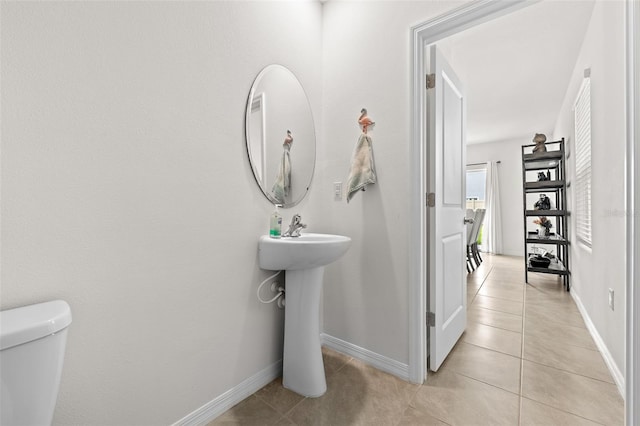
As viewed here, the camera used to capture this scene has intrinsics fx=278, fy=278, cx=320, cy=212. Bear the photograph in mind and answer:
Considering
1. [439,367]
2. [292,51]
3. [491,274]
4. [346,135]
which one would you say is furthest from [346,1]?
[491,274]

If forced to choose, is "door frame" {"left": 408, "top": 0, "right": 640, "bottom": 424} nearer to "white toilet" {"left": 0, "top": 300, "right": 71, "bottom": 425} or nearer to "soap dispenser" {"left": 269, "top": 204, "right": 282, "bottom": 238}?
"soap dispenser" {"left": 269, "top": 204, "right": 282, "bottom": 238}

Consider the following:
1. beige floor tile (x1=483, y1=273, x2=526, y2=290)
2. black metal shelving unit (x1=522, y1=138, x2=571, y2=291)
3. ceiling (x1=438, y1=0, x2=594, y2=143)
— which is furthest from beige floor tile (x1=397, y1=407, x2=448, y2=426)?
black metal shelving unit (x1=522, y1=138, x2=571, y2=291)

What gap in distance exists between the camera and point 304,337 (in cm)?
149

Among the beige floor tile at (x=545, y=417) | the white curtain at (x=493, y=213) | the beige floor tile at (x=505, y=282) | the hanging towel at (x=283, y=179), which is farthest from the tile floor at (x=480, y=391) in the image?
the white curtain at (x=493, y=213)

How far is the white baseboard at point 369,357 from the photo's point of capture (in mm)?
1634

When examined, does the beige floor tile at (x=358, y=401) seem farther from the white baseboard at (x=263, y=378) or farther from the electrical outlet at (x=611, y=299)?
the electrical outlet at (x=611, y=299)

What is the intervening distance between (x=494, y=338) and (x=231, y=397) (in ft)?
6.30

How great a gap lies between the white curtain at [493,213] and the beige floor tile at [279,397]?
20.3ft

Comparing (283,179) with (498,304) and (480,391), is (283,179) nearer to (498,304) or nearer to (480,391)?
(480,391)

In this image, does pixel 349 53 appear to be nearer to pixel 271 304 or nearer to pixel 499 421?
pixel 271 304

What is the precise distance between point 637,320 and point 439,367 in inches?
38.8

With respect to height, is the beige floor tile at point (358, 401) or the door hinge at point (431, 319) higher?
the door hinge at point (431, 319)

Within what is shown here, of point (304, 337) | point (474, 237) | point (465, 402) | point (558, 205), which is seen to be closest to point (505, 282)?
point (474, 237)

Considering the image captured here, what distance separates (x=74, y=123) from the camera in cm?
93
